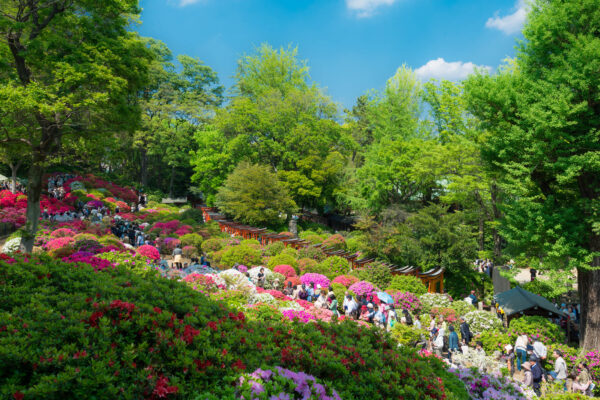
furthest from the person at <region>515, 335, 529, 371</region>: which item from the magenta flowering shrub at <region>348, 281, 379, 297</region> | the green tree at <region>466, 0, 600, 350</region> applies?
the magenta flowering shrub at <region>348, 281, 379, 297</region>

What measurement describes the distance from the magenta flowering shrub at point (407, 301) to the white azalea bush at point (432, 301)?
24 centimetres

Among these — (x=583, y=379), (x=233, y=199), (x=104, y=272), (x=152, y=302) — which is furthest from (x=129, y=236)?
(x=583, y=379)

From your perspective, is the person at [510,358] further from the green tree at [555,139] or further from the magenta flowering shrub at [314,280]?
the magenta flowering shrub at [314,280]

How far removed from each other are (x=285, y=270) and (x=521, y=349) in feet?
30.0

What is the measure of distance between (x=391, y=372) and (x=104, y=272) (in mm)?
4810

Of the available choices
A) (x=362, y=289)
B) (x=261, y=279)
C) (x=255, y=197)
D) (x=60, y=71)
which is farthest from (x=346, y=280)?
(x=255, y=197)

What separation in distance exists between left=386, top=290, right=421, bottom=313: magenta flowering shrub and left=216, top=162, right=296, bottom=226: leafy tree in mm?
16537

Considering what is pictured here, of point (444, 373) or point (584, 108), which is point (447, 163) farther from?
point (444, 373)

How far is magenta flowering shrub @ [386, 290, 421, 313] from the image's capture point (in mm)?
13047

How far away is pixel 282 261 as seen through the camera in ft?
55.5

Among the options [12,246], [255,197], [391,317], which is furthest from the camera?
[255,197]

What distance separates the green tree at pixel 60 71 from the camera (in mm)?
11805

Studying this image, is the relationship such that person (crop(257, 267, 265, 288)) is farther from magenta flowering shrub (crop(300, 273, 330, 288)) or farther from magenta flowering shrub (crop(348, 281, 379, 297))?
magenta flowering shrub (crop(348, 281, 379, 297))

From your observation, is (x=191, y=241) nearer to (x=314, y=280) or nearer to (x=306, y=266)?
(x=306, y=266)
